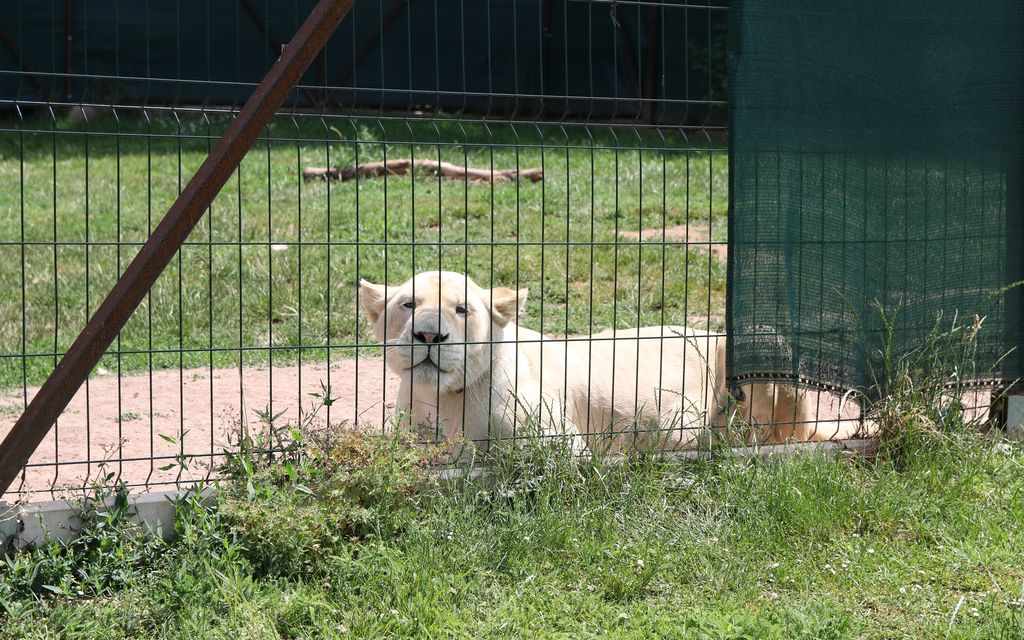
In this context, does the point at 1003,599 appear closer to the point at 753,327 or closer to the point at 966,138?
the point at 753,327

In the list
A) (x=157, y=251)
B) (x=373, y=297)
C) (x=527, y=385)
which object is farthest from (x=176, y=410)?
(x=157, y=251)

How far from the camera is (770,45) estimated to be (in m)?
5.23

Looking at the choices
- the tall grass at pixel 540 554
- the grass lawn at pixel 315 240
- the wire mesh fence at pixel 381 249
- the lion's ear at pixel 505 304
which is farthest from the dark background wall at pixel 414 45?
the tall grass at pixel 540 554

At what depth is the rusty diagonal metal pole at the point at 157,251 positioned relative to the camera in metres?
3.51

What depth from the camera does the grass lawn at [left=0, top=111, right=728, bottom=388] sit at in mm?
8203

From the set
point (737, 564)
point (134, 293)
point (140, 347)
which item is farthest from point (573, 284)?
point (134, 293)

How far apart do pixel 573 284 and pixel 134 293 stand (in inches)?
255

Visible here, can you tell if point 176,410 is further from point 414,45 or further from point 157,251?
point 414,45

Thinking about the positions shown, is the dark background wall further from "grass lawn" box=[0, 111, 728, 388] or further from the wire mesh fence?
"grass lawn" box=[0, 111, 728, 388]

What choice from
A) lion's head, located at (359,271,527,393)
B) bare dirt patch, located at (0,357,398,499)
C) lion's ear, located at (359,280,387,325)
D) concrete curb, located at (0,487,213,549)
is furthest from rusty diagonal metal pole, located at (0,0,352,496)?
bare dirt patch, located at (0,357,398,499)

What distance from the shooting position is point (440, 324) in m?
4.98

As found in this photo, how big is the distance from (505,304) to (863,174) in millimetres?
1823

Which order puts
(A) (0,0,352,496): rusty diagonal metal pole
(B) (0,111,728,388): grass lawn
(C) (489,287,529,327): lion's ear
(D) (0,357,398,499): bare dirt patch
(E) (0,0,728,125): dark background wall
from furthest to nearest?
(E) (0,0,728,125): dark background wall, (B) (0,111,728,388): grass lawn, (D) (0,357,398,499): bare dirt patch, (C) (489,287,529,327): lion's ear, (A) (0,0,352,496): rusty diagonal metal pole

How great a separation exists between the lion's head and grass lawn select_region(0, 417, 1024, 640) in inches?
20.9
